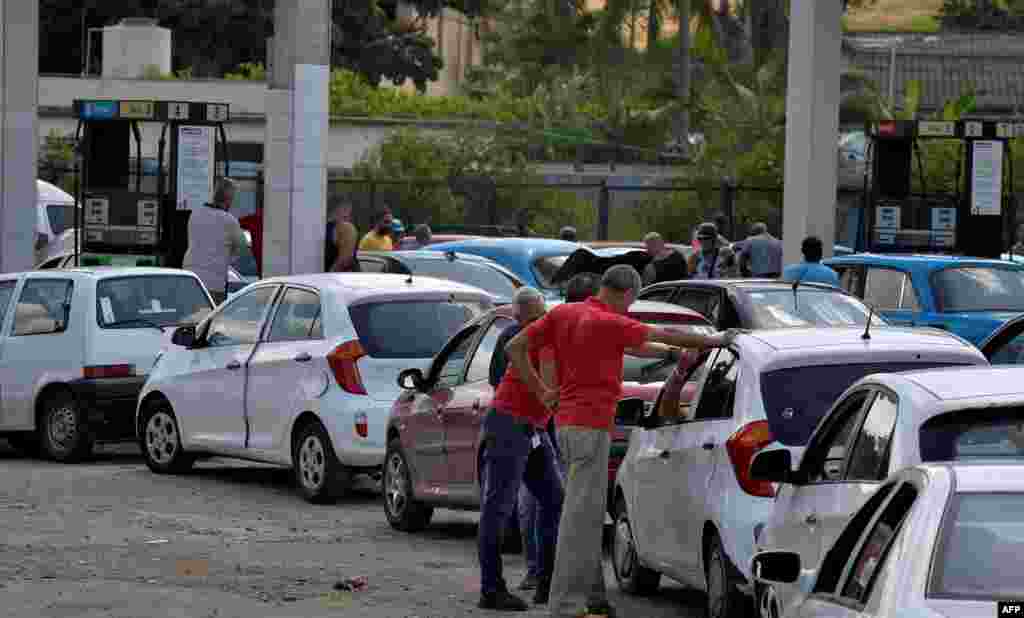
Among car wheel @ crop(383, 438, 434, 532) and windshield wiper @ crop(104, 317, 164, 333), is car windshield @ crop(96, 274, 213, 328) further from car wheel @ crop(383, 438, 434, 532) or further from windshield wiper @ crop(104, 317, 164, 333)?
car wheel @ crop(383, 438, 434, 532)

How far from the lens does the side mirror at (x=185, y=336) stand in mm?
17422

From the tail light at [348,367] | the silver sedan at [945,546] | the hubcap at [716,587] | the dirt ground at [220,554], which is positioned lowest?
the dirt ground at [220,554]

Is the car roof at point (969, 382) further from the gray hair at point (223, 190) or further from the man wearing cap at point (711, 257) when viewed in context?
the man wearing cap at point (711, 257)

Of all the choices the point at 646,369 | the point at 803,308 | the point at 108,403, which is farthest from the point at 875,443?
the point at 108,403

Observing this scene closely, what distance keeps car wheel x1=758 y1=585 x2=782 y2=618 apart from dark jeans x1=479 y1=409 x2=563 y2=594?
2461mm

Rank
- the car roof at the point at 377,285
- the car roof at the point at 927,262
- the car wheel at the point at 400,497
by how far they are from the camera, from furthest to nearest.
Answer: the car roof at the point at 927,262 → the car roof at the point at 377,285 → the car wheel at the point at 400,497

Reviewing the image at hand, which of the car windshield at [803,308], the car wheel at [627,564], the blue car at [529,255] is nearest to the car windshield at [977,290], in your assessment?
the car windshield at [803,308]

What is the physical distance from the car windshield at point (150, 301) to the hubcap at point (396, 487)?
4953 millimetres

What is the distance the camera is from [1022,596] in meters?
5.36

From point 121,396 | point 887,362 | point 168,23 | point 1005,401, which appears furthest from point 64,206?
point 168,23

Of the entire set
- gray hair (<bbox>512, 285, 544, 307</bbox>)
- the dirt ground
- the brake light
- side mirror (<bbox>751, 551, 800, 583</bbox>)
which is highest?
gray hair (<bbox>512, 285, 544, 307</bbox>)

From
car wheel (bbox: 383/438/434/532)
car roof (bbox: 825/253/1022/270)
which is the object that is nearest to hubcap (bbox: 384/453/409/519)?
car wheel (bbox: 383/438/434/532)

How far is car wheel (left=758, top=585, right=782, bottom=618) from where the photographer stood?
8.27 m

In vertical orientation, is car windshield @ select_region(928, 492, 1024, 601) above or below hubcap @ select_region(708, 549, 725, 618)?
above
